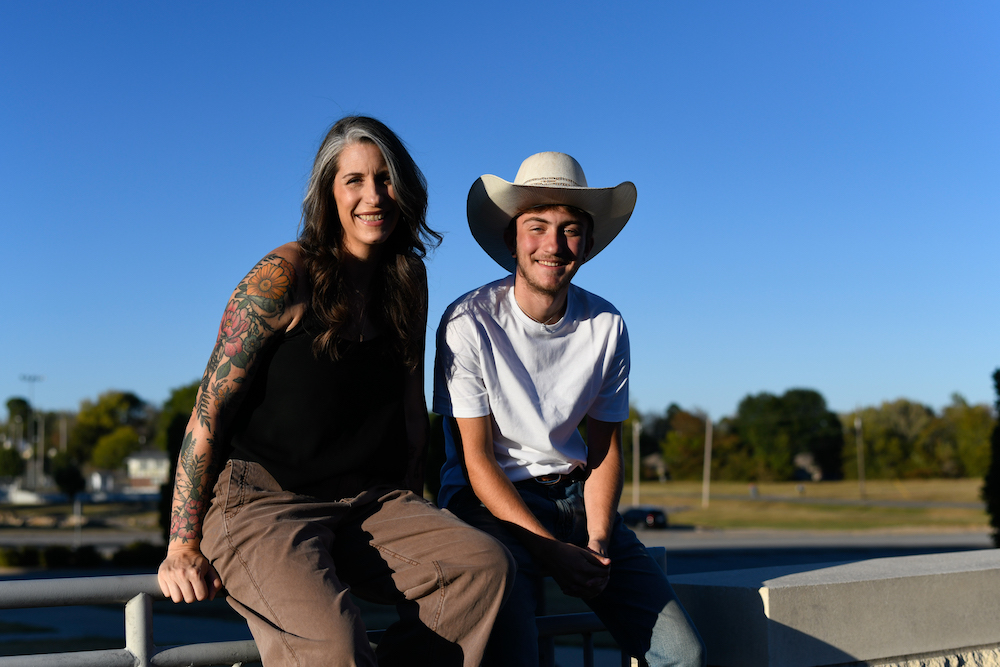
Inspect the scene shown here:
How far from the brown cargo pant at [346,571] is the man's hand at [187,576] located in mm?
31

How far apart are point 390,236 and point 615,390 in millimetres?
957

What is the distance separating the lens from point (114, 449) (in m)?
103

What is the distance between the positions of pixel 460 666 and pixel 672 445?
82109 millimetres

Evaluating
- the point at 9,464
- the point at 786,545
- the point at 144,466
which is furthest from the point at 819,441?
the point at 9,464

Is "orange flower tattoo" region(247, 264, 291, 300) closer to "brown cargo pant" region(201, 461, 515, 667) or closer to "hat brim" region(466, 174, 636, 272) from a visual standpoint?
"brown cargo pant" region(201, 461, 515, 667)

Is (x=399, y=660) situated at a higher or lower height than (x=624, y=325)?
lower

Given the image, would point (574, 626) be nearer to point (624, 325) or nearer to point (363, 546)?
point (363, 546)

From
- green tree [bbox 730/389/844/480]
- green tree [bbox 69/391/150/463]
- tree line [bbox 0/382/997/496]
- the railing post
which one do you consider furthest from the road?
green tree [bbox 69/391/150/463]

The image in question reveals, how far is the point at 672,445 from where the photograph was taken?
81938 mm

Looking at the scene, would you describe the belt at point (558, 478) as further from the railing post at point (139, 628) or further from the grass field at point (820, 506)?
the grass field at point (820, 506)

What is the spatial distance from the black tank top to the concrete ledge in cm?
130

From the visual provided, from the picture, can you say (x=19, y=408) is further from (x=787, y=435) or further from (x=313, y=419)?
(x=313, y=419)

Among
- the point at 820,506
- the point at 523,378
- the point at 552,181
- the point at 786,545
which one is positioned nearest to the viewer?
the point at 523,378

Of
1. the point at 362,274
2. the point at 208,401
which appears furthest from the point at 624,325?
the point at 208,401
